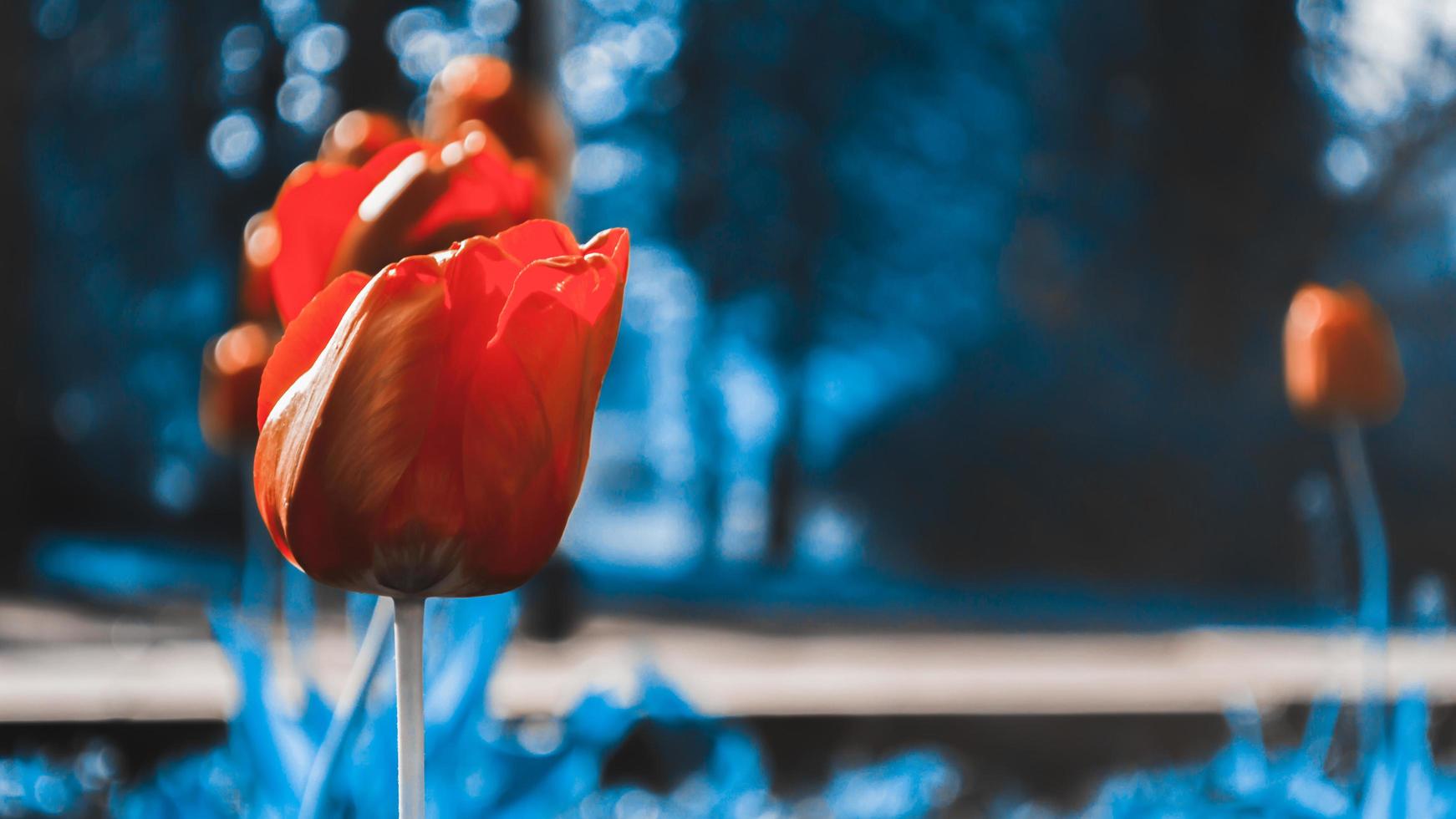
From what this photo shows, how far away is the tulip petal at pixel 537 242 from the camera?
0.39 metres

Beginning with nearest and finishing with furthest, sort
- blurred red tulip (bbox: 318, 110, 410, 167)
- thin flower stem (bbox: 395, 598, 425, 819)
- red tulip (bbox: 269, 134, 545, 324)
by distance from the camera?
thin flower stem (bbox: 395, 598, 425, 819) → red tulip (bbox: 269, 134, 545, 324) → blurred red tulip (bbox: 318, 110, 410, 167)

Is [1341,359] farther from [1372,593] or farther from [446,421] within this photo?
[446,421]

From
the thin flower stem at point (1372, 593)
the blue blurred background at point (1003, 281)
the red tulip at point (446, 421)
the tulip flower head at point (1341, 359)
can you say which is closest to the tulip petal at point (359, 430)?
the red tulip at point (446, 421)

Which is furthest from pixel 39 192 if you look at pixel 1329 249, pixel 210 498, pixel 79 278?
pixel 1329 249

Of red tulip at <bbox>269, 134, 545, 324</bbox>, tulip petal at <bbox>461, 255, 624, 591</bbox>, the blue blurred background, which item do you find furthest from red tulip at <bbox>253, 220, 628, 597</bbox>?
the blue blurred background

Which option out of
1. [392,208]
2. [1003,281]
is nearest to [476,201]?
[392,208]

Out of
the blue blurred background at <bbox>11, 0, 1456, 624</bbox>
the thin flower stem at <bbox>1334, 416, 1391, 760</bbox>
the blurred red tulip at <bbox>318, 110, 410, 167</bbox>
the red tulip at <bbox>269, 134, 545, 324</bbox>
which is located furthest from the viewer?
the blue blurred background at <bbox>11, 0, 1456, 624</bbox>

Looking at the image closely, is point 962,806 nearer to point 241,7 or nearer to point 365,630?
point 365,630

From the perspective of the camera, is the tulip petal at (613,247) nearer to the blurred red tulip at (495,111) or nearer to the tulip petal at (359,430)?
the tulip petal at (359,430)

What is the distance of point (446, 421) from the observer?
390 mm

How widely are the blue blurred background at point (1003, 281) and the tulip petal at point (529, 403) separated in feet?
17.7

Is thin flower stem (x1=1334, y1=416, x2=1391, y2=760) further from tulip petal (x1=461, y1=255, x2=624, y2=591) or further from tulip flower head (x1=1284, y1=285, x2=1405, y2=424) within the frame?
tulip petal (x1=461, y1=255, x2=624, y2=591)

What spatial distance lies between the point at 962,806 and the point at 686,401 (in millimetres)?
4969

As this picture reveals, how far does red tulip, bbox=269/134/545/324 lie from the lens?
21.2 inches
